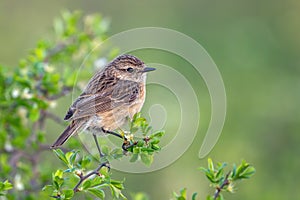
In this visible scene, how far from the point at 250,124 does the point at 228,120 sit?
33 centimetres

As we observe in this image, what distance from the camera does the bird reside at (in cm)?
658

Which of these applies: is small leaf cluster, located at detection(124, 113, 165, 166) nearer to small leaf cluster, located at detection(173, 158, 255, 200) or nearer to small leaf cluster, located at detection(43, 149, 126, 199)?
small leaf cluster, located at detection(43, 149, 126, 199)

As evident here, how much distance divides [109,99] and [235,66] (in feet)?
16.6

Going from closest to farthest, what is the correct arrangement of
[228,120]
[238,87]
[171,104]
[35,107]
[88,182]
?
[88,182], [35,107], [171,104], [228,120], [238,87]

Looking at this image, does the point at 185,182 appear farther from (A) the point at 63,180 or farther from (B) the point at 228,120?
(A) the point at 63,180

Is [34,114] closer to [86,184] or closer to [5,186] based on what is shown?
[5,186]

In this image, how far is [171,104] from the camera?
379 inches

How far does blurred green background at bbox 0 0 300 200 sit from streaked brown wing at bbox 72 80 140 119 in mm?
1918

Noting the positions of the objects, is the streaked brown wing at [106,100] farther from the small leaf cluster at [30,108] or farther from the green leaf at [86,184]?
the green leaf at [86,184]

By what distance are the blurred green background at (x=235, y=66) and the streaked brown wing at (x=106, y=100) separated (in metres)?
1.92

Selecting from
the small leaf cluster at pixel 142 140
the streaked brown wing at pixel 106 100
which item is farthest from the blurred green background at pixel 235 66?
the small leaf cluster at pixel 142 140

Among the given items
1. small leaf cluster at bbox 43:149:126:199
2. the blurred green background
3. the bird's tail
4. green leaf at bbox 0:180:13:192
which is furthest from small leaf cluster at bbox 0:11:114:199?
small leaf cluster at bbox 43:149:126:199

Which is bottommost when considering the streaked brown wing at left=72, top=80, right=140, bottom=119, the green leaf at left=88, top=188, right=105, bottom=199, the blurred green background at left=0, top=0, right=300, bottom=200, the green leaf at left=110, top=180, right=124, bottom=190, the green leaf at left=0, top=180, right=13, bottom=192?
the green leaf at left=0, top=180, right=13, bottom=192

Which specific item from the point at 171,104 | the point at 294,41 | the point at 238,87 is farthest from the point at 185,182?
the point at 294,41
